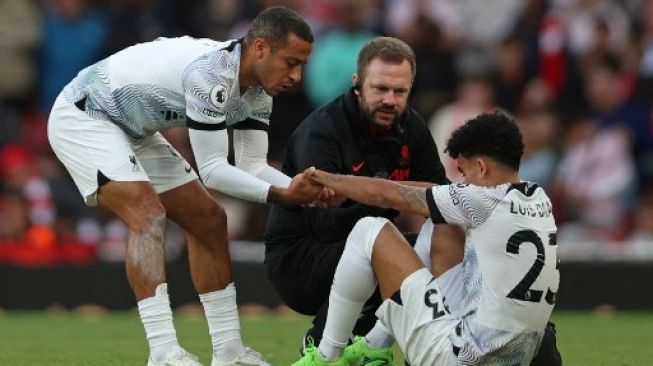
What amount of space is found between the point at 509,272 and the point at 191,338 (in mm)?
4694

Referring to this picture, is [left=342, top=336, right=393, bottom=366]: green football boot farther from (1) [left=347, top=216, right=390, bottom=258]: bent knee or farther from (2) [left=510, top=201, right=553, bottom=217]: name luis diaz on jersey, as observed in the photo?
(2) [left=510, top=201, right=553, bottom=217]: name luis diaz on jersey

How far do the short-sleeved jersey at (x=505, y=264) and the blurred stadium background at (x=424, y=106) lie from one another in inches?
275

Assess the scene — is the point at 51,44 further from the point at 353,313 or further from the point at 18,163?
the point at 353,313

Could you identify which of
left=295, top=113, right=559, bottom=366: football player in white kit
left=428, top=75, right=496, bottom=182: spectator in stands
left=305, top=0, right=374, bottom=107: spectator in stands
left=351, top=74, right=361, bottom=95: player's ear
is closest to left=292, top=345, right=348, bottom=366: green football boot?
left=295, top=113, right=559, bottom=366: football player in white kit

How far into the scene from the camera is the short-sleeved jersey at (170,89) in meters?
8.35

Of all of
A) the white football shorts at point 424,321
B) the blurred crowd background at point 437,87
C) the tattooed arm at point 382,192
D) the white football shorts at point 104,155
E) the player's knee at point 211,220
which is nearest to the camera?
the white football shorts at point 424,321

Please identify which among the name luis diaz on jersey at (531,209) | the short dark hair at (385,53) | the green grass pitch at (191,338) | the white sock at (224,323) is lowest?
the green grass pitch at (191,338)

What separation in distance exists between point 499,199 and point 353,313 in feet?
3.49

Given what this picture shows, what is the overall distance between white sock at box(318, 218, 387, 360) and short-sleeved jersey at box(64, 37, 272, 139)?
3.63ft

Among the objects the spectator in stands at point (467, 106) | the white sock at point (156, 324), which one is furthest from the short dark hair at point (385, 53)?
the spectator in stands at point (467, 106)

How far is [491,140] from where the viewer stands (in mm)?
7344

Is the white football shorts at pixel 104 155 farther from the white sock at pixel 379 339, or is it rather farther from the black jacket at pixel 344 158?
the white sock at pixel 379 339

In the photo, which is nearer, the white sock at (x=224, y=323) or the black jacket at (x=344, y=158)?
the black jacket at (x=344, y=158)

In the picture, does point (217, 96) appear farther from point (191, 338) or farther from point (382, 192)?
point (191, 338)
